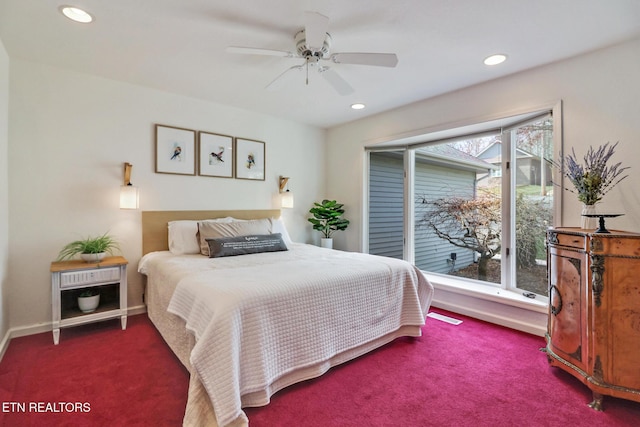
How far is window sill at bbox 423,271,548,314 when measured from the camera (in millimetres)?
2744

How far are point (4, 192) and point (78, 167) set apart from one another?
58 cm

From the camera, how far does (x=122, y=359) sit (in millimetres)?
2271

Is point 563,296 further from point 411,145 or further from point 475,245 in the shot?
point 411,145

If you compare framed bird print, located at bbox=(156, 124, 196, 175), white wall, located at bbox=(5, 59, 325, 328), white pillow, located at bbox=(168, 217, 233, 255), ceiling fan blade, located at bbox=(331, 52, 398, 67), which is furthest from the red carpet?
ceiling fan blade, located at bbox=(331, 52, 398, 67)

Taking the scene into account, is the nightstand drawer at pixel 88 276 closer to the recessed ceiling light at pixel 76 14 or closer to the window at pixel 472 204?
the recessed ceiling light at pixel 76 14

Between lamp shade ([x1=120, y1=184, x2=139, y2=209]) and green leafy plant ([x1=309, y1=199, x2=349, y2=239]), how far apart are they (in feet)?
7.52

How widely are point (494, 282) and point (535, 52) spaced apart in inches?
90.3

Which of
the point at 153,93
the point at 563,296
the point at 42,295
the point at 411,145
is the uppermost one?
the point at 153,93

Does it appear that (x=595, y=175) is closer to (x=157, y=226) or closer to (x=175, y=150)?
(x=175, y=150)

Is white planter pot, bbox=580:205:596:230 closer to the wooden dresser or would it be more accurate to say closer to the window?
the wooden dresser

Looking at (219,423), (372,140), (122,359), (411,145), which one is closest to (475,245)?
(411,145)

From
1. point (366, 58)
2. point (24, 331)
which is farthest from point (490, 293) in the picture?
point (24, 331)

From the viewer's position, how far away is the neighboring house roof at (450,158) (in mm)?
3490

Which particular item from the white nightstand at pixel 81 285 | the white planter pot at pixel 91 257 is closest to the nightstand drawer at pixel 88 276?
the white nightstand at pixel 81 285
